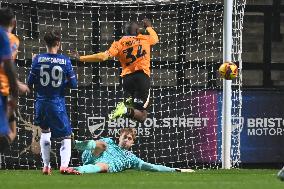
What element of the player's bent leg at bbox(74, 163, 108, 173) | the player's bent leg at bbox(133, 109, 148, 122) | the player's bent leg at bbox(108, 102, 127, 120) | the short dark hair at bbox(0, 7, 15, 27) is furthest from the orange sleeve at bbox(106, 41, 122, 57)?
the short dark hair at bbox(0, 7, 15, 27)

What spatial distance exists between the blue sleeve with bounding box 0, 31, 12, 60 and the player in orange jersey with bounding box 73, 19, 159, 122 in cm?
543

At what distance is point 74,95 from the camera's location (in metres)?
14.5

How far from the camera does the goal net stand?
14430 mm

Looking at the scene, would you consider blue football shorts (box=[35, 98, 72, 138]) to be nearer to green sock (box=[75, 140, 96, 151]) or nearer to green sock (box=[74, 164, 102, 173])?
A: green sock (box=[75, 140, 96, 151])

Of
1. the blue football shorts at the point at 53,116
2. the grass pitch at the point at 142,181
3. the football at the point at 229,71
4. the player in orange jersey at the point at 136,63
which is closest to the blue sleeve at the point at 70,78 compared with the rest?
the blue football shorts at the point at 53,116

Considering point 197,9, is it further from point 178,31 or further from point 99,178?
point 99,178

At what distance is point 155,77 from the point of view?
14.9 m

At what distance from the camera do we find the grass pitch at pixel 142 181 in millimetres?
9633

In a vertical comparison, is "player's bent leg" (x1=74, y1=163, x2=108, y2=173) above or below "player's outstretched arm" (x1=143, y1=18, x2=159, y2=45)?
below

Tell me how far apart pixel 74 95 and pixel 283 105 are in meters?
3.62

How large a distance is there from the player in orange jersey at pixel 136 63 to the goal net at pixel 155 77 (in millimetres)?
833

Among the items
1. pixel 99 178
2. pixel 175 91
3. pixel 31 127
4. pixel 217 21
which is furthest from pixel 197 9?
pixel 99 178

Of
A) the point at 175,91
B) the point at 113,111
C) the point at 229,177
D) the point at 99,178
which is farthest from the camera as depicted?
the point at 175,91

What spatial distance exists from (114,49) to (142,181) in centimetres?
351
